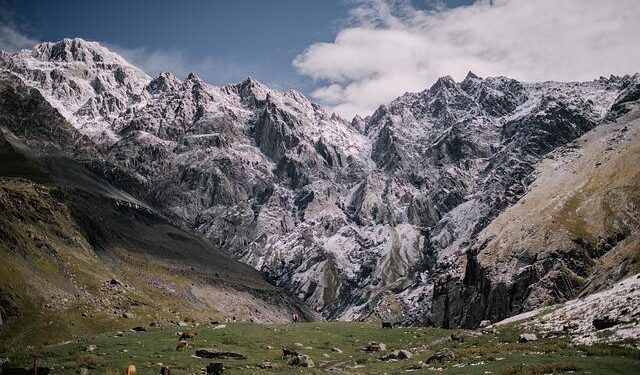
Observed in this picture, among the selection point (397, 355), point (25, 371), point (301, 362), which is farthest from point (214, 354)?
point (397, 355)

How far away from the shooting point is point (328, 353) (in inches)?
2219

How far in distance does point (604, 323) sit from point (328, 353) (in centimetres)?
2658

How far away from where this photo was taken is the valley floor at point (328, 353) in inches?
1385

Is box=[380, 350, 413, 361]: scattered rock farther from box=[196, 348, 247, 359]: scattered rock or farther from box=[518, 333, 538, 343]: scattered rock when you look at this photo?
box=[196, 348, 247, 359]: scattered rock

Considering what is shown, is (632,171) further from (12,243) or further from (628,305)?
(12,243)

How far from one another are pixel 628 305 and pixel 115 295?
158 metres

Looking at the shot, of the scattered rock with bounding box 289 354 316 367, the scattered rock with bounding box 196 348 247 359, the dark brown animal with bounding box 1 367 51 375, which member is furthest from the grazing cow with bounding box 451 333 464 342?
the dark brown animal with bounding box 1 367 51 375

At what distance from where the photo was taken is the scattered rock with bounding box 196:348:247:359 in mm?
45250

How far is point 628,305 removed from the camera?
42.8 metres

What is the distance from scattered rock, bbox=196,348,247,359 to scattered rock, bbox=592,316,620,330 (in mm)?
29167

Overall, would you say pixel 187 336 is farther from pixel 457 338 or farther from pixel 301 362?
pixel 457 338

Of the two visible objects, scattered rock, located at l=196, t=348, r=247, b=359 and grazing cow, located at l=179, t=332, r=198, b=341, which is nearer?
scattered rock, located at l=196, t=348, r=247, b=359

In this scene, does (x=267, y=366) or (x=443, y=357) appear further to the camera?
(x=443, y=357)

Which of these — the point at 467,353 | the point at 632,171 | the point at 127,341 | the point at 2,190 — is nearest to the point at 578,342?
the point at 467,353
